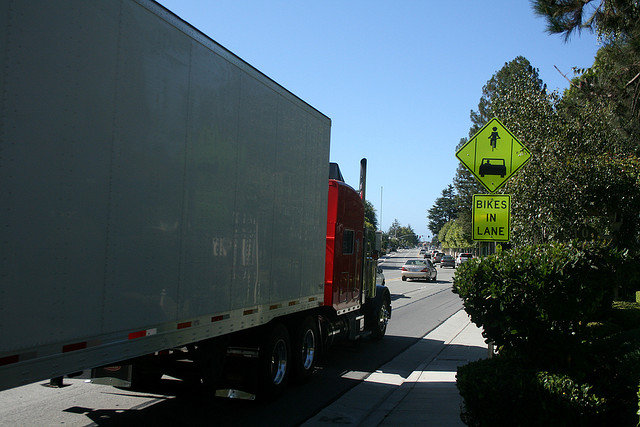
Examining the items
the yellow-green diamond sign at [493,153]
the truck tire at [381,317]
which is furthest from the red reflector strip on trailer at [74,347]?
the truck tire at [381,317]

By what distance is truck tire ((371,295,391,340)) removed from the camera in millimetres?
12240

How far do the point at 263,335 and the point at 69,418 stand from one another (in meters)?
2.39

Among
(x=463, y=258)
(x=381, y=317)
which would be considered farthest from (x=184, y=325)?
(x=463, y=258)

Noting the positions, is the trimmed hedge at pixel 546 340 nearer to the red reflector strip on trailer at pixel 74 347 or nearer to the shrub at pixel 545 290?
the shrub at pixel 545 290

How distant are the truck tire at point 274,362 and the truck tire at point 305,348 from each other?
0.21 m

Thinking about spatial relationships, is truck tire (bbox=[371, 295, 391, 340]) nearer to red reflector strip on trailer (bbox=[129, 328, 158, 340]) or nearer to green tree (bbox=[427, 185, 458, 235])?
red reflector strip on trailer (bbox=[129, 328, 158, 340])

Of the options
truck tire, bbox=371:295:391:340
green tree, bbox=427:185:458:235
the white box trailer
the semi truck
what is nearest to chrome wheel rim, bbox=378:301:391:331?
truck tire, bbox=371:295:391:340

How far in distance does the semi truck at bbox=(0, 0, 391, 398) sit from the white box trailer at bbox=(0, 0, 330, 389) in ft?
0.04

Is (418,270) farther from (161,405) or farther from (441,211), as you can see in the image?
(441,211)

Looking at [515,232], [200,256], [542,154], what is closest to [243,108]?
[200,256]

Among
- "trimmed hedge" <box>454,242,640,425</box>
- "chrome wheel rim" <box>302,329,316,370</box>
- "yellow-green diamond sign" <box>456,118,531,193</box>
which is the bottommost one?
"chrome wheel rim" <box>302,329,316,370</box>

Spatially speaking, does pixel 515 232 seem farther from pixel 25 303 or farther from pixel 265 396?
pixel 25 303

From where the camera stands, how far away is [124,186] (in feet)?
14.3

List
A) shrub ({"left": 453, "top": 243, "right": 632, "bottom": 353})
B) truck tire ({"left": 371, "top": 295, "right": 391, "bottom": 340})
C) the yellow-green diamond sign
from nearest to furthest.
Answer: shrub ({"left": 453, "top": 243, "right": 632, "bottom": 353}) → the yellow-green diamond sign → truck tire ({"left": 371, "top": 295, "right": 391, "bottom": 340})
